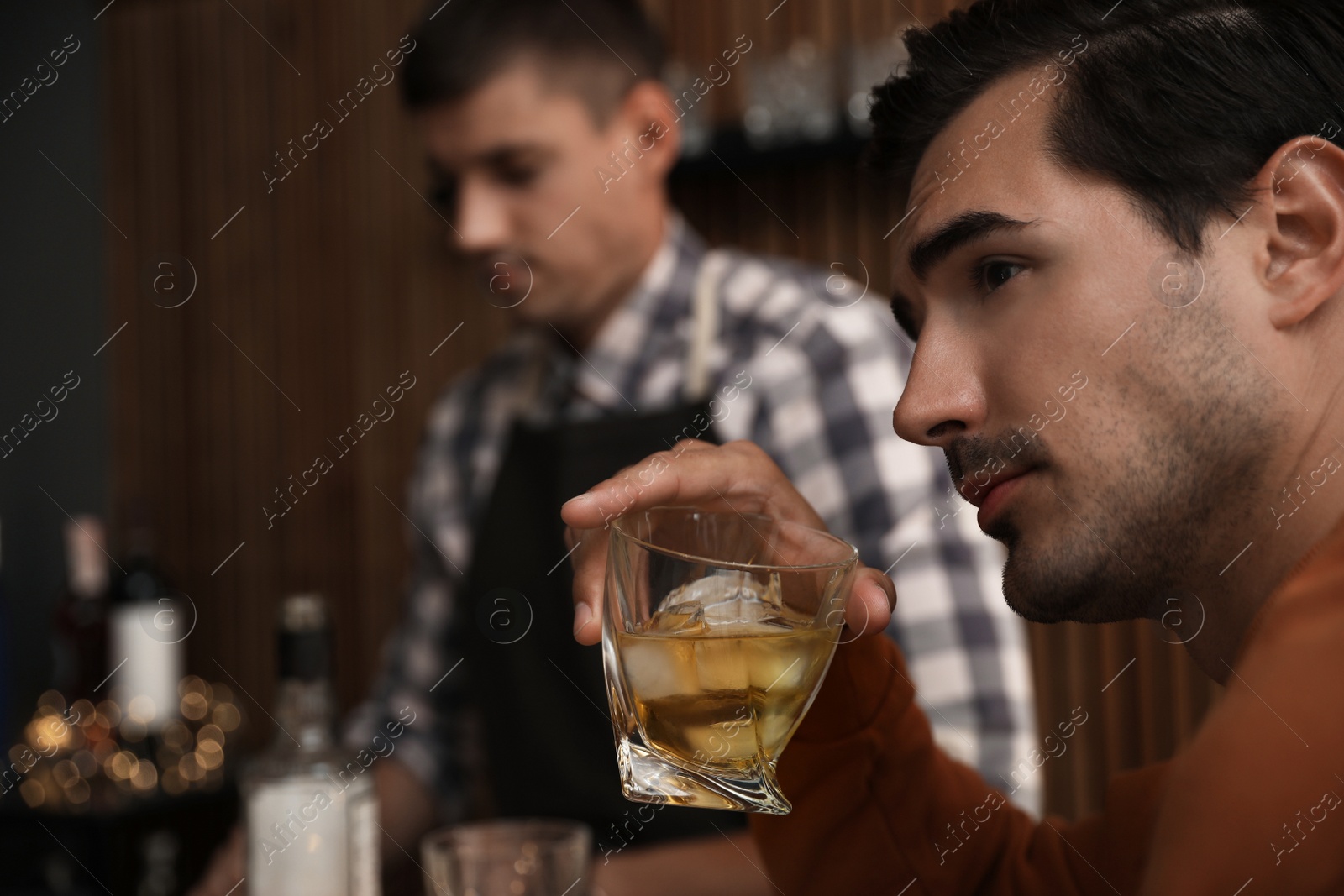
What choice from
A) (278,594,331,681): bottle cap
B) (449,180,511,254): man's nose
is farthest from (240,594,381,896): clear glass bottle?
(449,180,511,254): man's nose

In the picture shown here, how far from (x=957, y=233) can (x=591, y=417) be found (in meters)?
1.08

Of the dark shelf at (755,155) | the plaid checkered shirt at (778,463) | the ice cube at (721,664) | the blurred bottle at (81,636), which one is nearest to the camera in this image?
the ice cube at (721,664)

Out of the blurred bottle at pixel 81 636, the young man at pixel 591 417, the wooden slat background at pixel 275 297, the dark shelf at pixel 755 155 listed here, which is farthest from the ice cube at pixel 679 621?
the blurred bottle at pixel 81 636

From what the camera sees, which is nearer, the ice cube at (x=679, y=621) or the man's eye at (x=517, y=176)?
the ice cube at (x=679, y=621)

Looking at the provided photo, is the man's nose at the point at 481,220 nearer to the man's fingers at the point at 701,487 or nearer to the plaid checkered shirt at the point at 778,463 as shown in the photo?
the plaid checkered shirt at the point at 778,463

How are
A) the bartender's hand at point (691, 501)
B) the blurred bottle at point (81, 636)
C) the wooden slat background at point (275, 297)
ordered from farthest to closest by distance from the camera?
the wooden slat background at point (275, 297) → the blurred bottle at point (81, 636) → the bartender's hand at point (691, 501)

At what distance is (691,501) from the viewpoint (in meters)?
0.81

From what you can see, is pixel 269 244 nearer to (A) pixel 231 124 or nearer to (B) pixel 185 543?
(A) pixel 231 124

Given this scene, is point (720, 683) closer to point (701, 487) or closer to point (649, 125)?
point (701, 487)

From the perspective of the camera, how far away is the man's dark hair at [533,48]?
1.61 metres

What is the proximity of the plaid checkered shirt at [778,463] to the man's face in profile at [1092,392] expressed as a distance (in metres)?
0.54

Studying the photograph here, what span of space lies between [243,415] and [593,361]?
1.26 metres

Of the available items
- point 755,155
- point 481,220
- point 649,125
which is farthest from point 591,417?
point 755,155

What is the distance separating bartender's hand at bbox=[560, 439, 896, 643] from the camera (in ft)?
2.34
